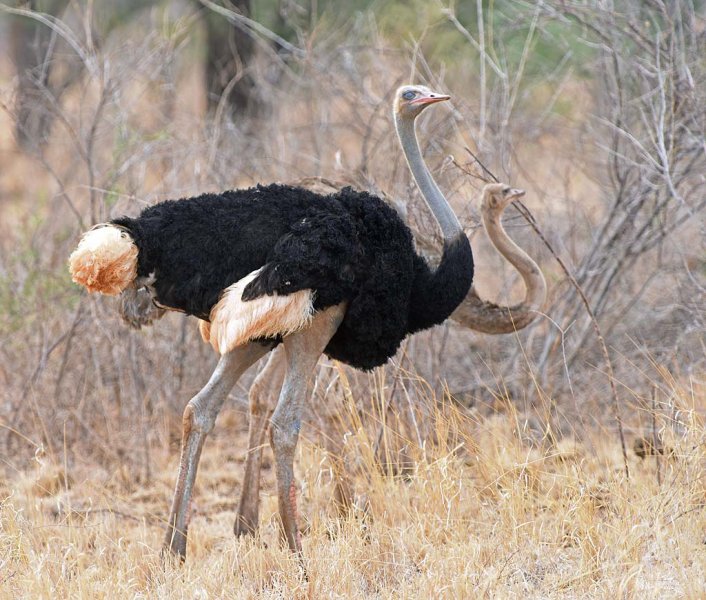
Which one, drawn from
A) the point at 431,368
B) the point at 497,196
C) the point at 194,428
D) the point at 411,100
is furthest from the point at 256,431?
the point at 411,100

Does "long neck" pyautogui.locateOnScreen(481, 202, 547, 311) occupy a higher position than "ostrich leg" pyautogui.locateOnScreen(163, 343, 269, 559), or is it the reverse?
"long neck" pyautogui.locateOnScreen(481, 202, 547, 311)

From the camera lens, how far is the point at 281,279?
3736 millimetres

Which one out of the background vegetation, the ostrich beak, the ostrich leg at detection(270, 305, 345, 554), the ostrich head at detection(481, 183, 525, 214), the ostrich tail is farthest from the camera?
the ostrich head at detection(481, 183, 525, 214)

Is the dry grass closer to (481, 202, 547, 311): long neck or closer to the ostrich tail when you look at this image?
(481, 202, 547, 311): long neck

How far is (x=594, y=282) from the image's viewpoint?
242 inches

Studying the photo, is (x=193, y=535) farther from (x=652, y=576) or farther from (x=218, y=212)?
(x=652, y=576)

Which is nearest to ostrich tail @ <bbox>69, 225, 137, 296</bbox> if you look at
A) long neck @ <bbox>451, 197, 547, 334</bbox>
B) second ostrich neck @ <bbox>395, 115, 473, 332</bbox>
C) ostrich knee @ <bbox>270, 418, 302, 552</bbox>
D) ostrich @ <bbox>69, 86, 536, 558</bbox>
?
ostrich @ <bbox>69, 86, 536, 558</bbox>

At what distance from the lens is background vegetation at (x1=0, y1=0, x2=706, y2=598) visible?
12.6 ft

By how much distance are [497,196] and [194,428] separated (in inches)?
60.6

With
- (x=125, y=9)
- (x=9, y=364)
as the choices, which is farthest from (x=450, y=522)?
(x=125, y=9)

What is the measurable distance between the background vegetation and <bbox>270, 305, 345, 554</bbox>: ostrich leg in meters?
0.13

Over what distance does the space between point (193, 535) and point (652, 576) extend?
1998 mm

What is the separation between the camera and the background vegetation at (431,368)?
3834 millimetres

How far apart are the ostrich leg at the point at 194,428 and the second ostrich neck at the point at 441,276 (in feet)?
2.01
